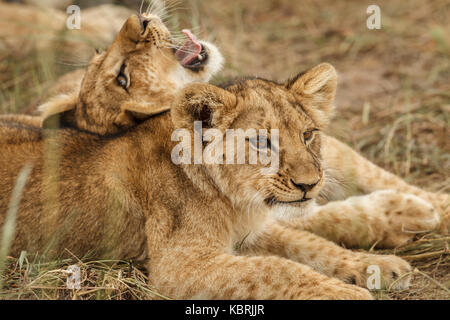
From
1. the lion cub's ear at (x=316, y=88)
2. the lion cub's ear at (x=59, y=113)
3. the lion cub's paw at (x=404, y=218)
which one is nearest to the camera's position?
the lion cub's ear at (x=316, y=88)

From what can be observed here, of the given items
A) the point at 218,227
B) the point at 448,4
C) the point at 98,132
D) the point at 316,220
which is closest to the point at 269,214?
the point at 218,227

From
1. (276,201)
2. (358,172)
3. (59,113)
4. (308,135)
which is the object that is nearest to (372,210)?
(358,172)

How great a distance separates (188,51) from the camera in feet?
11.6

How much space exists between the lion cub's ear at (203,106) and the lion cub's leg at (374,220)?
3.12 feet

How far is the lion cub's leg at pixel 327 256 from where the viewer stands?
289 cm

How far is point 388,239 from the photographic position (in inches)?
132

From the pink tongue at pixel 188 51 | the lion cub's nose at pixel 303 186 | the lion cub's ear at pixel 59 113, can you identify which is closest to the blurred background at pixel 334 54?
the lion cub's ear at pixel 59 113

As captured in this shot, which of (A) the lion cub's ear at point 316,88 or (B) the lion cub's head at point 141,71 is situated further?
(B) the lion cub's head at point 141,71

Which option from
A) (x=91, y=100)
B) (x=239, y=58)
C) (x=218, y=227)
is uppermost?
(x=239, y=58)

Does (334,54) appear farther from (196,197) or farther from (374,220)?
(196,197)

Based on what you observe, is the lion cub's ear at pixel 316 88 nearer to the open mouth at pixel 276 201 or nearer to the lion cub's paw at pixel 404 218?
the open mouth at pixel 276 201

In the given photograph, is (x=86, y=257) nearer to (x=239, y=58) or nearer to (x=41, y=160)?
(x=41, y=160)

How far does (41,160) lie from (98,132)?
0.49 meters
